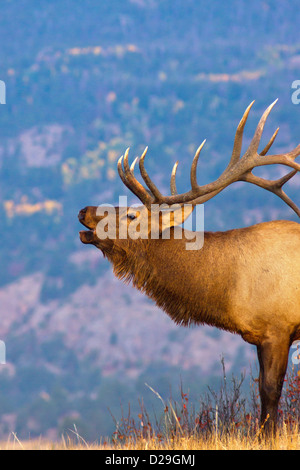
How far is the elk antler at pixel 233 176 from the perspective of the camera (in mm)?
6559

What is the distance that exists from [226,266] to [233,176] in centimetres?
88

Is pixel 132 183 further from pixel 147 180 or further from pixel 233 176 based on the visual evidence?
pixel 233 176

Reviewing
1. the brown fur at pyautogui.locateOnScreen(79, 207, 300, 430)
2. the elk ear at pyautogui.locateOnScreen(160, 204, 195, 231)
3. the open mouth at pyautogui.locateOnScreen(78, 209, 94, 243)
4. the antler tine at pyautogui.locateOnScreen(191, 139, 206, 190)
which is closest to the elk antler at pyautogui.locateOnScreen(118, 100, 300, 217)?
the antler tine at pyautogui.locateOnScreen(191, 139, 206, 190)

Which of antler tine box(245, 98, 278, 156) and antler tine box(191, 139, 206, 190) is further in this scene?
antler tine box(245, 98, 278, 156)

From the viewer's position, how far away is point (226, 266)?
21.6 feet

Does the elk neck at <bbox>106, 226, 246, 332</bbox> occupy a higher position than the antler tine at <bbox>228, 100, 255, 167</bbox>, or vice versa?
the antler tine at <bbox>228, 100, 255, 167</bbox>

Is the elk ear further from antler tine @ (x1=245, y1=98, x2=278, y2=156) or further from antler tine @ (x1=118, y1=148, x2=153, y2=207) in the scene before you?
antler tine @ (x1=245, y1=98, x2=278, y2=156)

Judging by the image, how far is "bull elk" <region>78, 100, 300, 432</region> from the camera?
6.35 meters

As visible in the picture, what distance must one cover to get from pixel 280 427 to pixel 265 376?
731mm

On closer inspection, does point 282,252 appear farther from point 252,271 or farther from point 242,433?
point 242,433

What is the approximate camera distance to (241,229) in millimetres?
6824
